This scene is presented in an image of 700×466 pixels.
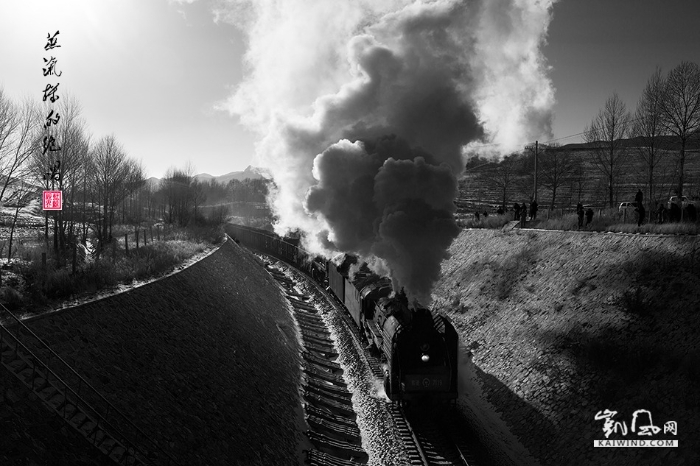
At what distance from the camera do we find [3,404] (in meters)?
7.70

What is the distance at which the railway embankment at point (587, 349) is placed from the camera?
12.0 meters

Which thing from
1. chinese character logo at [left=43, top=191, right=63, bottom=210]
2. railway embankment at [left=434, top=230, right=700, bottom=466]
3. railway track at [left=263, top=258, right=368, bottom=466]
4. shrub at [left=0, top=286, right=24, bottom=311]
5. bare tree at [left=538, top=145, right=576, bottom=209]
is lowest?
railway track at [left=263, top=258, right=368, bottom=466]

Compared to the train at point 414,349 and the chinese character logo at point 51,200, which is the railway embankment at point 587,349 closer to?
the train at point 414,349

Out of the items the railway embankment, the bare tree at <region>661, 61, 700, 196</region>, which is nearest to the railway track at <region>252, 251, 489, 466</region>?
the railway embankment

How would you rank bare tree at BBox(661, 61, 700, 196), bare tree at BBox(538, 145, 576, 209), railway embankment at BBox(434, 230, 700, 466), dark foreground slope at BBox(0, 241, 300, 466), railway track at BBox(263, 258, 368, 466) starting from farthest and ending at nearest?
1. bare tree at BBox(538, 145, 576, 209)
2. bare tree at BBox(661, 61, 700, 196)
3. railway track at BBox(263, 258, 368, 466)
4. railway embankment at BBox(434, 230, 700, 466)
5. dark foreground slope at BBox(0, 241, 300, 466)

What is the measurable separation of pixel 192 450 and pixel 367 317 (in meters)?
10.3

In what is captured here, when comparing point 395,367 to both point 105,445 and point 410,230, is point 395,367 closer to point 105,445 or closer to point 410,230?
point 410,230

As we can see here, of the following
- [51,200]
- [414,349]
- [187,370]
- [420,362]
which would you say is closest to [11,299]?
[187,370]

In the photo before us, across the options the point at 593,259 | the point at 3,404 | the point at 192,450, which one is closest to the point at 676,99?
the point at 593,259

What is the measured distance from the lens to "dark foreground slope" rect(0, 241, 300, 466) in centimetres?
1012

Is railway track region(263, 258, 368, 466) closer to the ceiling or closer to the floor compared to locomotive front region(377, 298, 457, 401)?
closer to the floor

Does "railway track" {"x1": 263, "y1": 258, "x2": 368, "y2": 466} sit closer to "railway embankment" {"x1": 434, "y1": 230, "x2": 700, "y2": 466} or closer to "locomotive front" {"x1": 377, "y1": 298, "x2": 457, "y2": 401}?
"locomotive front" {"x1": 377, "y1": 298, "x2": 457, "y2": 401}

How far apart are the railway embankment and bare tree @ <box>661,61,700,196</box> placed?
37.6 ft

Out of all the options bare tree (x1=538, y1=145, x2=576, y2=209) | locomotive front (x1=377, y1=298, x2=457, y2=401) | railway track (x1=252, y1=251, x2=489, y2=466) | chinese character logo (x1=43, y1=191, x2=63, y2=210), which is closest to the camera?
railway track (x1=252, y1=251, x2=489, y2=466)
